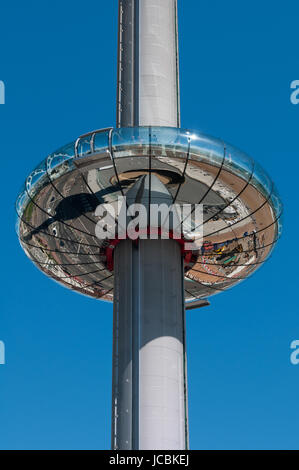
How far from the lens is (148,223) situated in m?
31.1

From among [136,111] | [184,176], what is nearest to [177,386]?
[184,176]

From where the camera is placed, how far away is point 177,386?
28.8 m

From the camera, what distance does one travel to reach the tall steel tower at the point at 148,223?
28.7m

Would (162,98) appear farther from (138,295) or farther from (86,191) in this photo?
(138,295)

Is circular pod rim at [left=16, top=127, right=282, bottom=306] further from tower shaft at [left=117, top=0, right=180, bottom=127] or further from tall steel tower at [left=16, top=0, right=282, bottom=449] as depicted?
tower shaft at [left=117, top=0, right=180, bottom=127]

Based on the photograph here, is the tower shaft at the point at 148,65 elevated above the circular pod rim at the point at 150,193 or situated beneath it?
elevated above

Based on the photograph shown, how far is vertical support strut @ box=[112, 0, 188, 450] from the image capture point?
1102 inches

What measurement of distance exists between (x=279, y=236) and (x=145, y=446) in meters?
10.3

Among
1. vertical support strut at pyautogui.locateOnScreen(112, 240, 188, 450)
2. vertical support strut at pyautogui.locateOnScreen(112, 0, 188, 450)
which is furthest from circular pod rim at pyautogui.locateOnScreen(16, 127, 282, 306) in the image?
vertical support strut at pyautogui.locateOnScreen(112, 240, 188, 450)
